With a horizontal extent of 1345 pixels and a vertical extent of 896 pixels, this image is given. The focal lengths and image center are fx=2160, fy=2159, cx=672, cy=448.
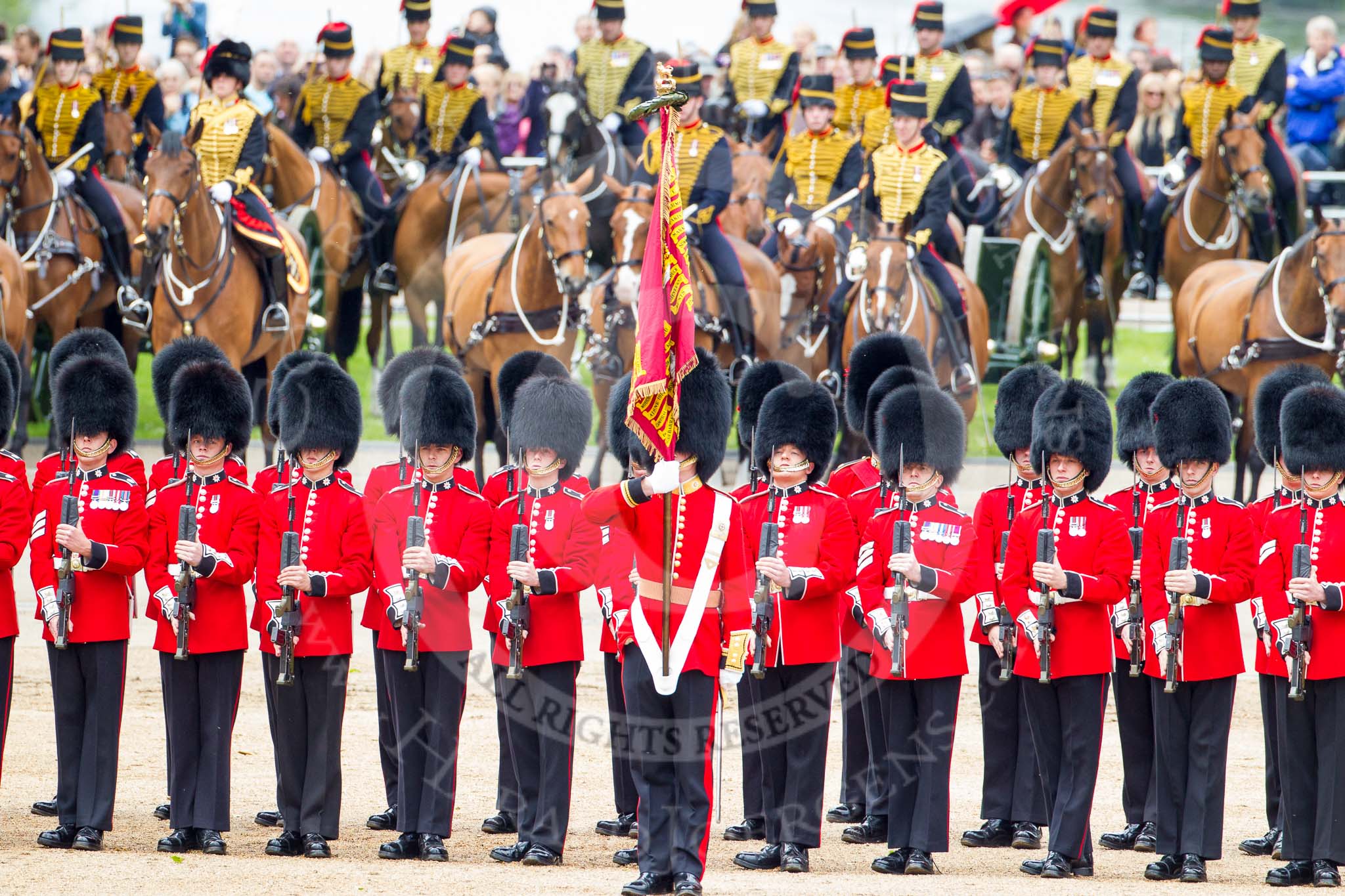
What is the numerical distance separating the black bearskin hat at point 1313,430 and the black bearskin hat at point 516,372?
273 centimetres

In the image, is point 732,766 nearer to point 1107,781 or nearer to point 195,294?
point 1107,781

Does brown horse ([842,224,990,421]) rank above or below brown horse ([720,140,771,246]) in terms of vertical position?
below

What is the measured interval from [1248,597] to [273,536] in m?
3.06

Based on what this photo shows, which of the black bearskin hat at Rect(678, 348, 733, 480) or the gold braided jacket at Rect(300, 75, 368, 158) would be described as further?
the gold braided jacket at Rect(300, 75, 368, 158)

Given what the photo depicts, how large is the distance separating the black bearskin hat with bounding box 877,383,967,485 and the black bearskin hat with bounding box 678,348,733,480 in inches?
25.3

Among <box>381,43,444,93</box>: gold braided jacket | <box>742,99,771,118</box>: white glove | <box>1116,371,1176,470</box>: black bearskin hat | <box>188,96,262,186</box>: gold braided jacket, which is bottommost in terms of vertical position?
<box>1116,371,1176,470</box>: black bearskin hat

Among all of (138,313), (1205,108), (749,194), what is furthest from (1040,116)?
(138,313)

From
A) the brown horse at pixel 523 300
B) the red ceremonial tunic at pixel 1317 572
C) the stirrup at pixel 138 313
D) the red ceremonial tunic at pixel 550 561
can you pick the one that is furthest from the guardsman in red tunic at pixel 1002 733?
the stirrup at pixel 138 313

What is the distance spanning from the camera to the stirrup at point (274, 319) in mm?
12680

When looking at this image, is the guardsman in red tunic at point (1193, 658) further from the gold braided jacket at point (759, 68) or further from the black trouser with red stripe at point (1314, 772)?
the gold braided jacket at point (759, 68)

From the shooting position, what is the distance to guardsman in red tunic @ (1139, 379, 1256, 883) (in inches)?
260

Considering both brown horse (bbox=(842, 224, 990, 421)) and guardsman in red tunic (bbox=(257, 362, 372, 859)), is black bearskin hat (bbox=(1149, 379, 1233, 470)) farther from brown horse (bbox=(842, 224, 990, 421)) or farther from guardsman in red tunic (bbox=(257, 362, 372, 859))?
brown horse (bbox=(842, 224, 990, 421))

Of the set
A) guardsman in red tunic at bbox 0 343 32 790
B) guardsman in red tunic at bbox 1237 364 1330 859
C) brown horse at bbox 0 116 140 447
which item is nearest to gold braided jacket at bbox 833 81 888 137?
brown horse at bbox 0 116 140 447

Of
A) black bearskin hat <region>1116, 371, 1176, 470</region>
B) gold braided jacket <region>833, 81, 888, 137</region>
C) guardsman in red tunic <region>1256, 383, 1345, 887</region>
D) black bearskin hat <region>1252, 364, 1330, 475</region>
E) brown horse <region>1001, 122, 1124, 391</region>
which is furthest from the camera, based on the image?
brown horse <region>1001, 122, 1124, 391</region>
